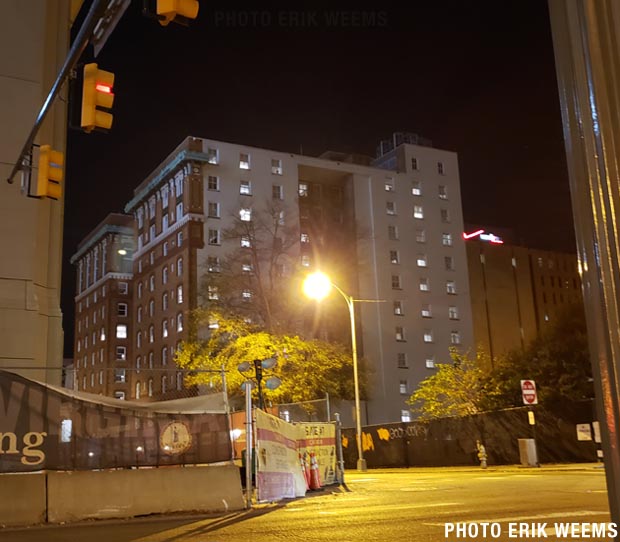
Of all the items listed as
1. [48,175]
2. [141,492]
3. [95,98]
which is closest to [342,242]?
[141,492]

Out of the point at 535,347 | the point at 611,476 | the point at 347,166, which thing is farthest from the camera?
the point at 347,166

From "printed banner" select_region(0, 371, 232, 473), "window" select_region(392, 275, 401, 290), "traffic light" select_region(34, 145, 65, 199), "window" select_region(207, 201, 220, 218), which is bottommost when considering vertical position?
"printed banner" select_region(0, 371, 232, 473)

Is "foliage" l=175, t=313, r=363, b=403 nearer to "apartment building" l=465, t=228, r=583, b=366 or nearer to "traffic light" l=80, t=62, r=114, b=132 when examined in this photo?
"traffic light" l=80, t=62, r=114, b=132

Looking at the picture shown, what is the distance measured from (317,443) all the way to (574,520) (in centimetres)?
1053

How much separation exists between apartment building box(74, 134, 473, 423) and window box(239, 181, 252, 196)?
100 mm

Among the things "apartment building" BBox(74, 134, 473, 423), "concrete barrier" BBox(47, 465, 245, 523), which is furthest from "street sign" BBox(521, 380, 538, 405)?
"apartment building" BBox(74, 134, 473, 423)

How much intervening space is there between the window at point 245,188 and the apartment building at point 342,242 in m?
0.10

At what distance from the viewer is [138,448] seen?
A: 1304 centimetres

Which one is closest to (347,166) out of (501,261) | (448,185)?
(448,185)

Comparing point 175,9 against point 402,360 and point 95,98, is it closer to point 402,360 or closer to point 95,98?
point 95,98

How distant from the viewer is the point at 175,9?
7.51 meters

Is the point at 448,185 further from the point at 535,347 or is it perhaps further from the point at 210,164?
the point at 535,347

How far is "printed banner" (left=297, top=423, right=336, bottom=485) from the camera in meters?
18.4

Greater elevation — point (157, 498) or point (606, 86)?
point (606, 86)
